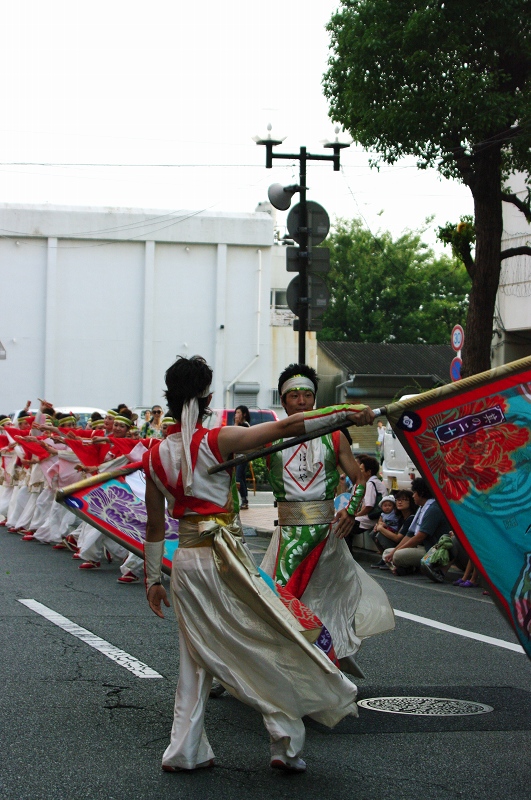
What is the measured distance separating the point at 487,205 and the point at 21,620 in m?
9.58

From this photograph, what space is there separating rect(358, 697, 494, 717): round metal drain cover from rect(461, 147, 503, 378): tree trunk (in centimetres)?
965

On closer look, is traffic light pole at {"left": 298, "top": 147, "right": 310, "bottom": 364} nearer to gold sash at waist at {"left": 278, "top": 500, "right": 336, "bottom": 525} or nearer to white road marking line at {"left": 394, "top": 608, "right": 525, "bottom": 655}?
white road marking line at {"left": 394, "top": 608, "right": 525, "bottom": 655}

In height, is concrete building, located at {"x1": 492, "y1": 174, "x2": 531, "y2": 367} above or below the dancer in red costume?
above

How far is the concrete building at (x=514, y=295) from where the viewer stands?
25.2 metres

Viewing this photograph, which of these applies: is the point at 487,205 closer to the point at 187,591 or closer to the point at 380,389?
the point at 187,591

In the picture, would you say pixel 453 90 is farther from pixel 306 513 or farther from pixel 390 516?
pixel 306 513

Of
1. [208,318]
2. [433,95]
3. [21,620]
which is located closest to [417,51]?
[433,95]

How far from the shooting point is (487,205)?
1570 centimetres

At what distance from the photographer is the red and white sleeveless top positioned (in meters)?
5.06

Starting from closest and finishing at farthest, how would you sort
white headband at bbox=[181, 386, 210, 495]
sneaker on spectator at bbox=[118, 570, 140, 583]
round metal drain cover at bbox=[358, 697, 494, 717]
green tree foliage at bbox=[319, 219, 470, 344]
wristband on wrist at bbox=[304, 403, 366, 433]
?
wristband on wrist at bbox=[304, 403, 366, 433], white headband at bbox=[181, 386, 210, 495], round metal drain cover at bbox=[358, 697, 494, 717], sneaker on spectator at bbox=[118, 570, 140, 583], green tree foliage at bbox=[319, 219, 470, 344]

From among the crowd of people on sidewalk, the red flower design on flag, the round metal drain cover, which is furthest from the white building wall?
the red flower design on flag

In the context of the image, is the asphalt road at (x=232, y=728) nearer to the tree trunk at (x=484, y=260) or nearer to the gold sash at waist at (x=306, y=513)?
the gold sash at waist at (x=306, y=513)

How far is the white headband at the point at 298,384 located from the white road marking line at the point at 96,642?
194cm

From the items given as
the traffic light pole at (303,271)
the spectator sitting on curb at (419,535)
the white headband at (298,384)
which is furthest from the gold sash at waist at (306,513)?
the traffic light pole at (303,271)
